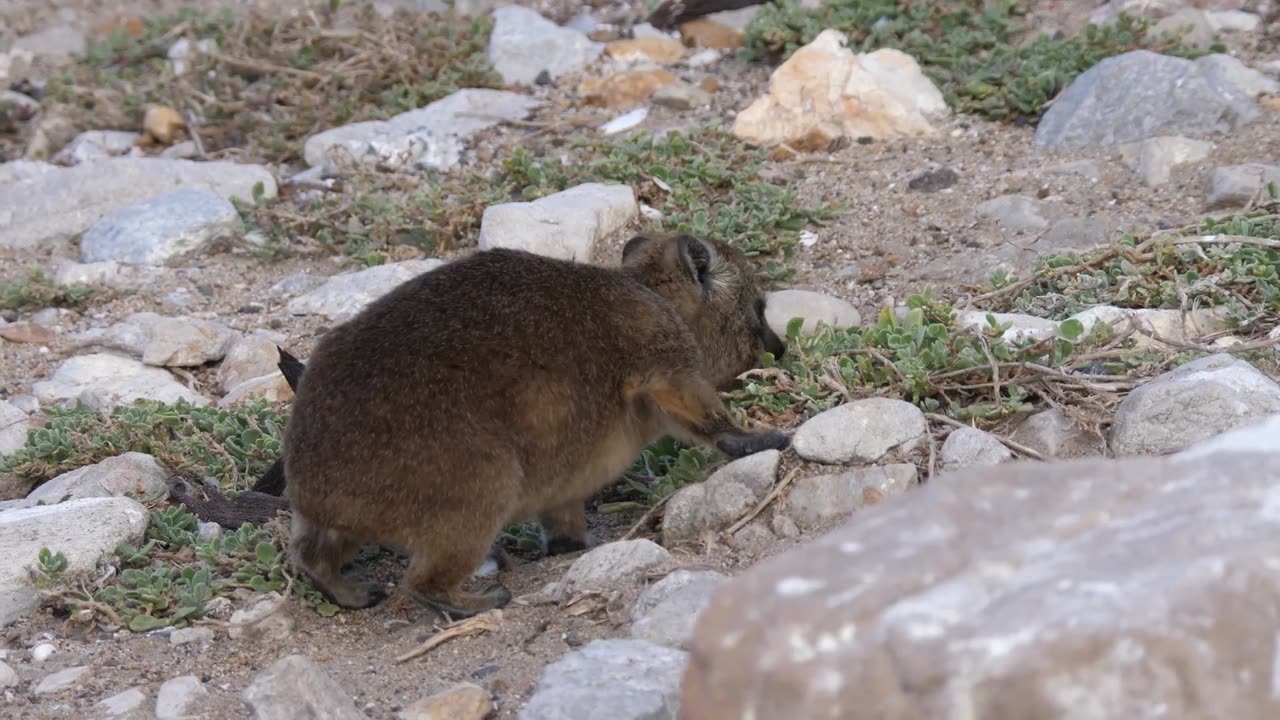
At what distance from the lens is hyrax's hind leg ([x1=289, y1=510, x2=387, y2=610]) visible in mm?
4996

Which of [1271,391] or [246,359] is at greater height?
[1271,391]

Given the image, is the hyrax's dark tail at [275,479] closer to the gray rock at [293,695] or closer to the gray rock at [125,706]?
the gray rock at [125,706]

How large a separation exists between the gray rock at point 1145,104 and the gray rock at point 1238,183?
71cm

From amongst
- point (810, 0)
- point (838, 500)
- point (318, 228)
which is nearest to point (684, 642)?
point (838, 500)

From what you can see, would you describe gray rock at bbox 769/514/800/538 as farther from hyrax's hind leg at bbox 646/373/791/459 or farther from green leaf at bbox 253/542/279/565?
green leaf at bbox 253/542/279/565

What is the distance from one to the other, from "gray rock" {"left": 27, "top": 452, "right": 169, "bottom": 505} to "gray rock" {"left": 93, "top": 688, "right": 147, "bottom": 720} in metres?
1.48

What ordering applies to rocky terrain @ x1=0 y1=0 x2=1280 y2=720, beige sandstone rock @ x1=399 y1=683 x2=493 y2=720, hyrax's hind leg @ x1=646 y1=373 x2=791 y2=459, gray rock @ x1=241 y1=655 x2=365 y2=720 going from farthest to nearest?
hyrax's hind leg @ x1=646 y1=373 x2=791 y2=459 → beige sandstone rock @ x1=399 y1=683 x2=493 y2=720 → gray rock @ x1=241 y1=655 x2=365 y2=720 → rocky terrain @ x1=0 y1=0 x2=1280 y2=720

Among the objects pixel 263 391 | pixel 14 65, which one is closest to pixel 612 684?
pixel 263 391

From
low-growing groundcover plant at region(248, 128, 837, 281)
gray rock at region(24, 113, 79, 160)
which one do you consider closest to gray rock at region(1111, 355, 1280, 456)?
low-growing groundcover plant at region(248, 128, 837, 281)

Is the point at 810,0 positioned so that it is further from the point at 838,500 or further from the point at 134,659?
the point at 134,659

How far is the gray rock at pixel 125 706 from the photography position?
14.3 feet

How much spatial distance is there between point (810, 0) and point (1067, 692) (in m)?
7.68

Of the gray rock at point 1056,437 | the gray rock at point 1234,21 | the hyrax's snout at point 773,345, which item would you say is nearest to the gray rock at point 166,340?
the hyrax's snout at point 773,345

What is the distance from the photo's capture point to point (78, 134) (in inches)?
398
